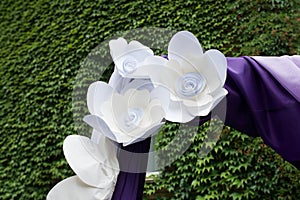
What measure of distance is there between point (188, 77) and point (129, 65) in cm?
19

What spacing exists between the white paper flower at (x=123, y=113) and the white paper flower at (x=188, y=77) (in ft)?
0.16

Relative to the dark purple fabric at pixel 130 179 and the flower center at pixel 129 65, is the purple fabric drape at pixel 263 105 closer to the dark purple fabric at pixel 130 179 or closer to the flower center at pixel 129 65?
the dark purple fabric at pixel 130 179

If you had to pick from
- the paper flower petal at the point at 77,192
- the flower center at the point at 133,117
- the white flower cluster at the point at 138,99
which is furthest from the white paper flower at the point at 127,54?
the paper flower petal at the point at 77,192

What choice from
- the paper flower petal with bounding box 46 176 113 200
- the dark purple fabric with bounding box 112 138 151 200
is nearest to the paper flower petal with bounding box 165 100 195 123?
the dark purple fabric with bounding box 112 138 151 200

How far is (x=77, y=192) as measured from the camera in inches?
47.8

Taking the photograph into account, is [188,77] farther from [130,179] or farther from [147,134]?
[130,179]

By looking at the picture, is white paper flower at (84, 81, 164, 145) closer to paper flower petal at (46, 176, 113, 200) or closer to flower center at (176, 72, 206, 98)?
flower center at (176, 72, 206, 98)

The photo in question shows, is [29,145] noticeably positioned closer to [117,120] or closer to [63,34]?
[63,34]

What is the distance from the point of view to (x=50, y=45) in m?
4.09

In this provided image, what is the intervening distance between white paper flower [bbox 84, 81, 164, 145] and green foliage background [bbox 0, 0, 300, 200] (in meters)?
1.36

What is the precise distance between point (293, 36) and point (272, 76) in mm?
1708

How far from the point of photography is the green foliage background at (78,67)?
263cm

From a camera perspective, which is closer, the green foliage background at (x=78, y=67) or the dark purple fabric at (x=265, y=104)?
the dark purple fabric at (x=265, y=104)

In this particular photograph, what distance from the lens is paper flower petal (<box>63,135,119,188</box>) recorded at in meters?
1.20
